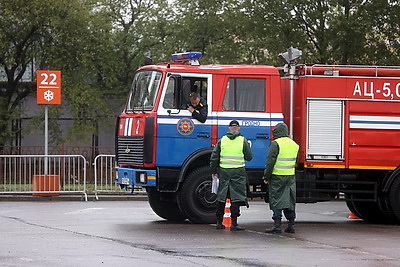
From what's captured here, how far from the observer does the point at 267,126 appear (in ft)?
58.0

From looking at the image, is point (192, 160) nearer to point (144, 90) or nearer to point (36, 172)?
point (144, 90)

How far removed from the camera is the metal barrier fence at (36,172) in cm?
2570

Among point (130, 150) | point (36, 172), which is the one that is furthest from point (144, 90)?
point (36, 172)

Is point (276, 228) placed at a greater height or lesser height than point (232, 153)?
lesser

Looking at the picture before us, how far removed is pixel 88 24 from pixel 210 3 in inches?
223

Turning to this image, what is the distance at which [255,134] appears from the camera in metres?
17.7

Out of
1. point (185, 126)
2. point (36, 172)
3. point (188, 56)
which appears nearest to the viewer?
point (185, 126)

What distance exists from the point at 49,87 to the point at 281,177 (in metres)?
11.4

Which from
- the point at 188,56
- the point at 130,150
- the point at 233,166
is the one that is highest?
the point at 188,56

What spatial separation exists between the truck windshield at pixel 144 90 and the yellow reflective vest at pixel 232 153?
1.92m

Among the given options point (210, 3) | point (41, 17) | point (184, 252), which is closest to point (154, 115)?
point (184, 252)

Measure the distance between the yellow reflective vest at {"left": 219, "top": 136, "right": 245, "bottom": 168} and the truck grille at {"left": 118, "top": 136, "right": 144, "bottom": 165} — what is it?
1845 mm

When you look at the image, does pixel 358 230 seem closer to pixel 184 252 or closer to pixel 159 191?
pixel 159 191

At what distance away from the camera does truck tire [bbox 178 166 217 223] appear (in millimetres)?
17359
